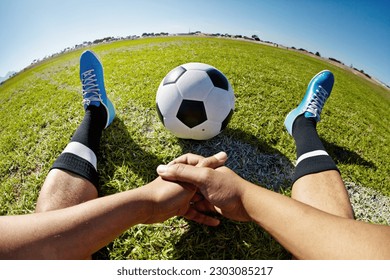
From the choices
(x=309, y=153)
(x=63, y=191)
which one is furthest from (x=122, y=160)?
(x=309, y=153)

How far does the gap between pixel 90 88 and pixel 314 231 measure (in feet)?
11.2

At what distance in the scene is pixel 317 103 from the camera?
3.72 meters

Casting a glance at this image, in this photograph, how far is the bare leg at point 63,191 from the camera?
203cm

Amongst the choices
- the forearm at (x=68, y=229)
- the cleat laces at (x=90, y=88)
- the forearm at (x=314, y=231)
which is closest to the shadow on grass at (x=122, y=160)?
the cleat laces at (x=90, y=88)

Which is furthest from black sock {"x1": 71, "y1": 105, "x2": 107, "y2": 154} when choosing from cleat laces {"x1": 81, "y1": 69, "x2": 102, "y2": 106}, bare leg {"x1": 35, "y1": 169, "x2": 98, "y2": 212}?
bare leg {"x1": 35, "y1": 169, "x2": 98, "y2": 212}

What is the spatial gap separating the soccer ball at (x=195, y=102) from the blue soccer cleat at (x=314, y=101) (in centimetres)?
123

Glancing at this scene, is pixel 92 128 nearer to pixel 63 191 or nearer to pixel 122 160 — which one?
pixel 122 160

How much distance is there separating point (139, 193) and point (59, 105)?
3699 mm

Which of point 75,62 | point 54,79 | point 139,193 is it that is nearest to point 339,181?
point 139,193

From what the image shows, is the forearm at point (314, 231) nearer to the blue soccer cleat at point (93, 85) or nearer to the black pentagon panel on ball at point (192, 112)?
the black pentagon panel on ball at point (192, 112)

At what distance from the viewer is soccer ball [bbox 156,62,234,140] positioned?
2768mm

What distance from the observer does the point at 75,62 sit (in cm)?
872

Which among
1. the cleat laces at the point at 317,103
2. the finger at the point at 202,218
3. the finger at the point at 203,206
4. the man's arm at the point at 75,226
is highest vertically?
the cleat laces at the point at 317,103

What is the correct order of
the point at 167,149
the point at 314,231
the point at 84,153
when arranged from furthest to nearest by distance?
the point at 167,149 < the point at 84,153 < the point at 314,231
